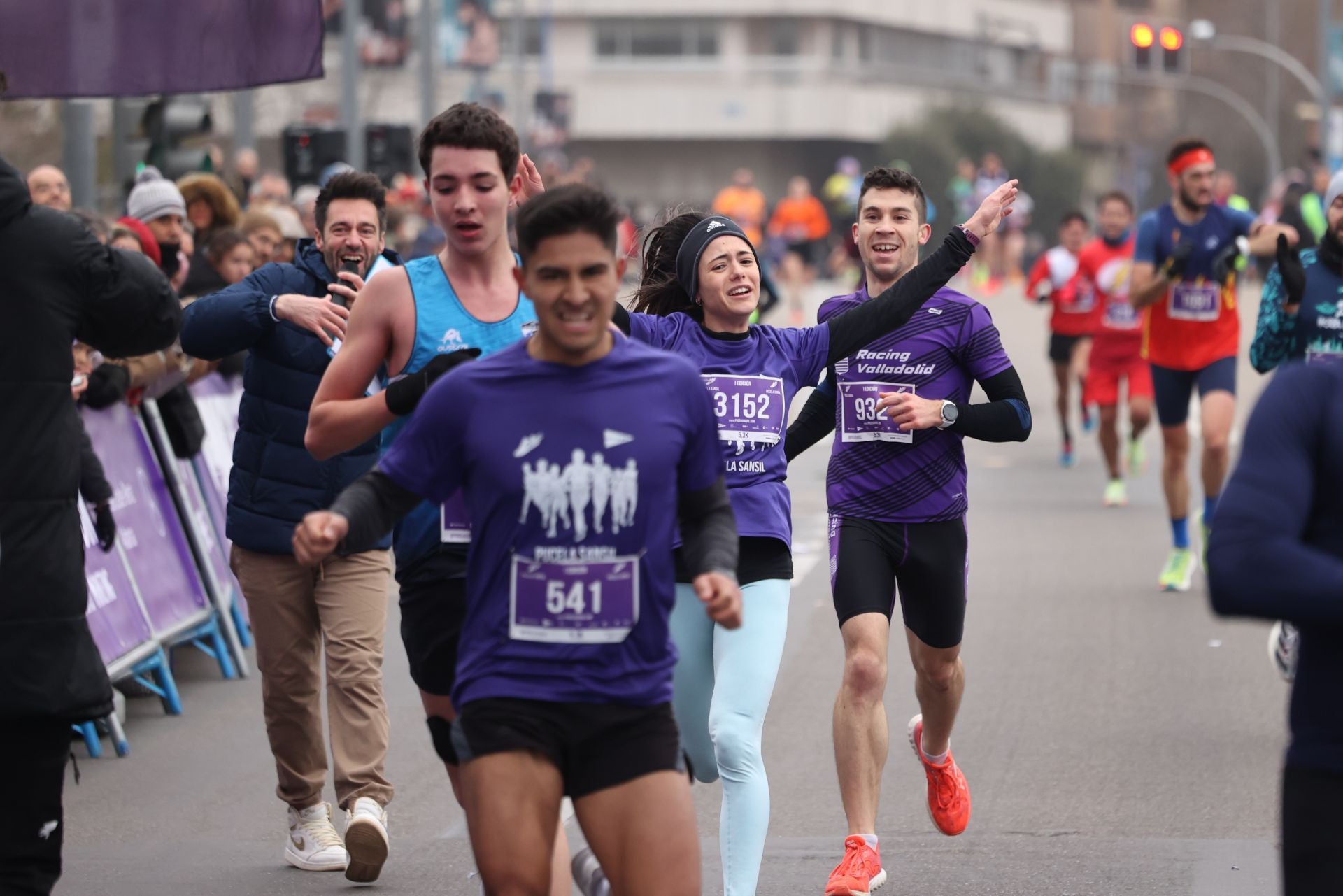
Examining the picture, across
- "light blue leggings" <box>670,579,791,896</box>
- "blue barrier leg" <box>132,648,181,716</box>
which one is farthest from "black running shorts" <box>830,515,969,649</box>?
"blue barrier leg" <box>132,648,181,716</box>

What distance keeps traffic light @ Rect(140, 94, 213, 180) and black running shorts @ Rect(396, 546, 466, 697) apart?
1008 centimetres

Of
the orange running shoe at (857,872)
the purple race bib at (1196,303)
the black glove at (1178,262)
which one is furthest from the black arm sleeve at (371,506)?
the purple race bib at (1196,303)

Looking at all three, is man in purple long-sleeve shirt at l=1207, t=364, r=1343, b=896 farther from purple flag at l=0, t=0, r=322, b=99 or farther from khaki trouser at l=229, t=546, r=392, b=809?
purple flag at l=0, t=0, r=322, b=99

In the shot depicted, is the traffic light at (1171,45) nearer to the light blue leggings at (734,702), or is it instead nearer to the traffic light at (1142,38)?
the traffic light at (1142,38)

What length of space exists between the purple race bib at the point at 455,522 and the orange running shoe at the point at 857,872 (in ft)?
5.29

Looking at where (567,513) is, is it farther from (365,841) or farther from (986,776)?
(986,776)

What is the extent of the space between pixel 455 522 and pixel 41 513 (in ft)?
3.34

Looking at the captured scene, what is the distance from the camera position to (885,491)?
6871 millimetres

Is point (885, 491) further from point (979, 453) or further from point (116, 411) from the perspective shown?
point (979, 453)

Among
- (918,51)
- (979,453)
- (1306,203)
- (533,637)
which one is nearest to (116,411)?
(533,637)

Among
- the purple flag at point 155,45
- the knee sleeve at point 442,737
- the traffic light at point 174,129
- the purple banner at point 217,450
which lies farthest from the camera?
the traffic light at point 174,129

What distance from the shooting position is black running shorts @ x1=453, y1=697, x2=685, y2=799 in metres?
4.39

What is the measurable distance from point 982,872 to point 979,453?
14512 millimetres

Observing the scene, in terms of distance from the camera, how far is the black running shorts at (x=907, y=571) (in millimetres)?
6770
